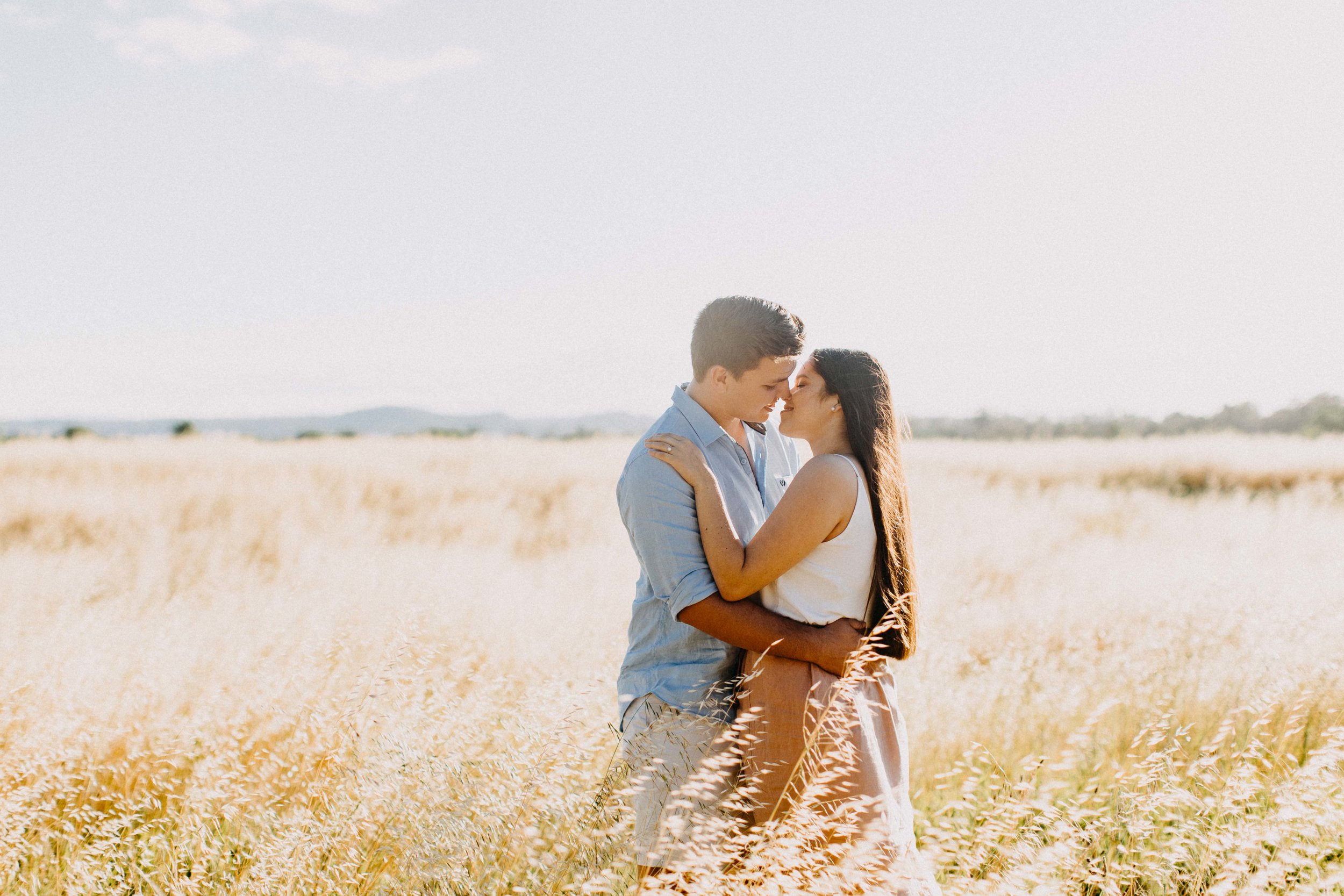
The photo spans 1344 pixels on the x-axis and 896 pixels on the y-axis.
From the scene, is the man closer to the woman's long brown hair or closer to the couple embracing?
the couple embracing

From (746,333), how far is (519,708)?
1908 mm

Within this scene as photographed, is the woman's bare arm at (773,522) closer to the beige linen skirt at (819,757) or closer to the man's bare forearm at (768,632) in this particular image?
the man's bare forearm at (768,632)

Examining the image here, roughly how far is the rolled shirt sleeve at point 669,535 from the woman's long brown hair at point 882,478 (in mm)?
534

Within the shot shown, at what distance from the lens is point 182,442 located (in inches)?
762

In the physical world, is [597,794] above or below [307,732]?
above

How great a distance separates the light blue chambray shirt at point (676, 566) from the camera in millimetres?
2432

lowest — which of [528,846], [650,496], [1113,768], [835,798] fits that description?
[1113,768]

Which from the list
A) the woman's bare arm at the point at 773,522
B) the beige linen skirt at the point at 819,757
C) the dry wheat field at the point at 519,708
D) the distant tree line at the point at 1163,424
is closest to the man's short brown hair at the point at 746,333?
the woman's bare arm at the point at 773,522

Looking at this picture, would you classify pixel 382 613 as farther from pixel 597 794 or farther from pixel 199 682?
pixel 597 794

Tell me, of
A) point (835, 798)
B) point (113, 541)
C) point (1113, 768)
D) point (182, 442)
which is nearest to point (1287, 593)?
point (1113, 768)

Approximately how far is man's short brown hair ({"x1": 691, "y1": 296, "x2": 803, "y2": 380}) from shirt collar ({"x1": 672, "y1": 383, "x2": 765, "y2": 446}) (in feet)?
0.49

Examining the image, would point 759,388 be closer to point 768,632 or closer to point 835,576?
point 835,576

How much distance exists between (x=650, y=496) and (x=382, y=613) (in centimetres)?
320

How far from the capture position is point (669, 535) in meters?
2.44
